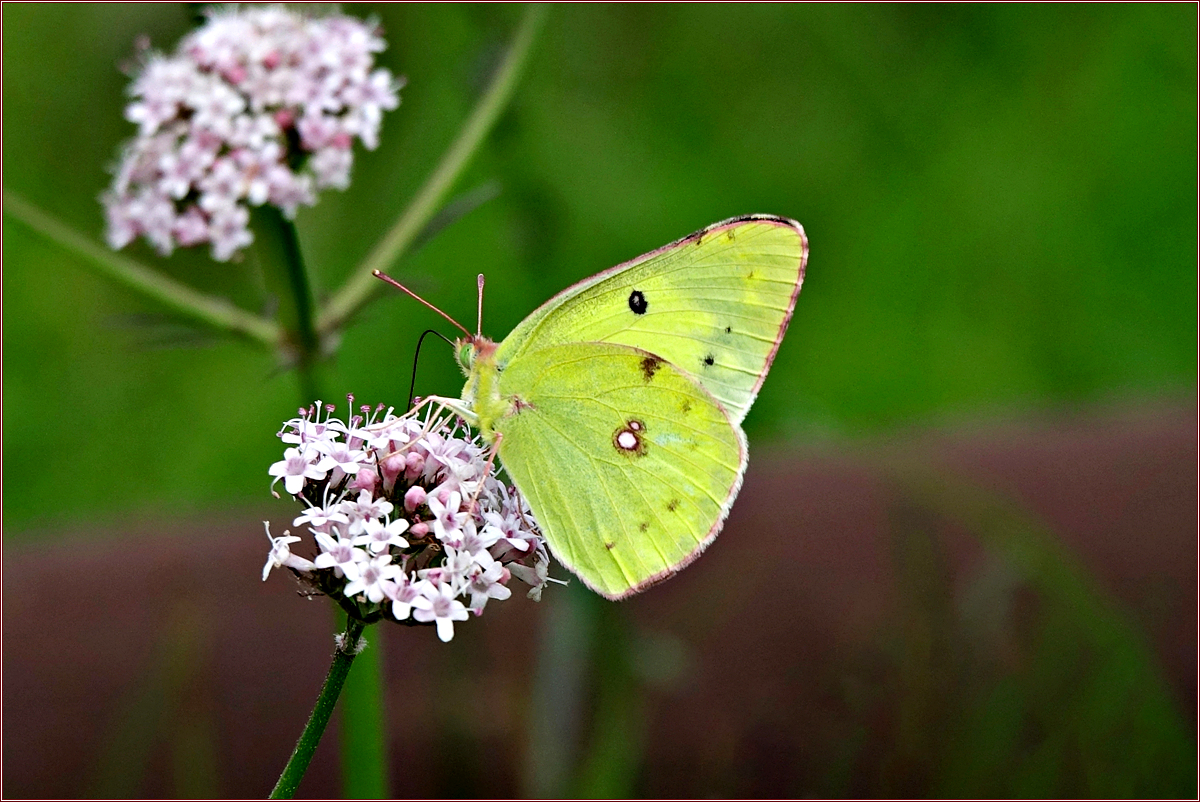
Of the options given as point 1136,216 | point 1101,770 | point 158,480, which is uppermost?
point 1136,216

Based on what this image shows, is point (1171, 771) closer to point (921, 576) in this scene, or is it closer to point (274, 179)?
point (921, 576)

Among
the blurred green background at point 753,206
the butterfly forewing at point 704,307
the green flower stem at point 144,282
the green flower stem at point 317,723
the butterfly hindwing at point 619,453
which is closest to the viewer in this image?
the green flower stem at point 317,723

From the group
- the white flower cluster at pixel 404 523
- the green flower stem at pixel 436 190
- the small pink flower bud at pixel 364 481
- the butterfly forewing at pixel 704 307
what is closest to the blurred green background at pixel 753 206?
the green flower stem at pixel 436 190

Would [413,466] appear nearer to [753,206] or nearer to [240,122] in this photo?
[240,122]

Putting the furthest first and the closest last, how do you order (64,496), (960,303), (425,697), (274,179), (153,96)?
(960,303)
(64,496)
(425,697)
(153,96)
(274,179)

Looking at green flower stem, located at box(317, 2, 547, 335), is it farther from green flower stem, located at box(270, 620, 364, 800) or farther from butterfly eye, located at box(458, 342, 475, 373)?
green flower stem, located at box(270, 620, 364, 800)

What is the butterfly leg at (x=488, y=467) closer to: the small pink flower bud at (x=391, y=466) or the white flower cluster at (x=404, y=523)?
the white flower cluster at (x=404, y=523)

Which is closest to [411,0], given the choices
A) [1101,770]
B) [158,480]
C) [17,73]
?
[17,73]

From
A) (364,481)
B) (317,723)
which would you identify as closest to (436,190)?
(364,481)
